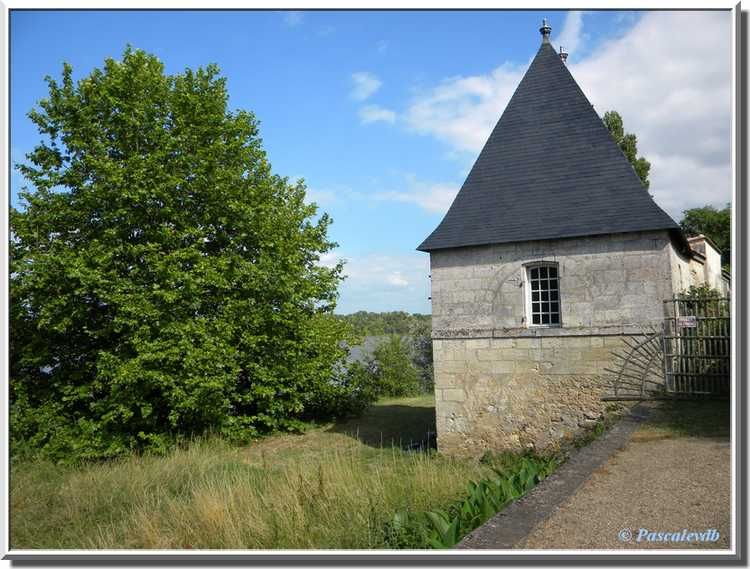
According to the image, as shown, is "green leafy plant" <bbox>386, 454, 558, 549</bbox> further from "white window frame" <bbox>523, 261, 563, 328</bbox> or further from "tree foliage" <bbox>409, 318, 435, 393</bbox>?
"tree foliage" <bbox>409, 318, 435, 393</bbox>

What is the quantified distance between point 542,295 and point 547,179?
2.32m

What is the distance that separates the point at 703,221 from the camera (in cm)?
2628

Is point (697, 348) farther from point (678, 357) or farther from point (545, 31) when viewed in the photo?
point (545, 31)

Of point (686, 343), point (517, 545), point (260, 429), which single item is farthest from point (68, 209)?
point (686, 343)

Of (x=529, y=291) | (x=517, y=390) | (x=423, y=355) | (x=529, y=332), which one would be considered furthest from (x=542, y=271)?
(x=423, y=355)

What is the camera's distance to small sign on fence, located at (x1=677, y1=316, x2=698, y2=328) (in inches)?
362

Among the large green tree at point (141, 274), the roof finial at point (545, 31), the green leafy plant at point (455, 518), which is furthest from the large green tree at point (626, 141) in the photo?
the green leafy plant at point (455, 518)

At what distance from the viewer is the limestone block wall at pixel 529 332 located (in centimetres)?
978

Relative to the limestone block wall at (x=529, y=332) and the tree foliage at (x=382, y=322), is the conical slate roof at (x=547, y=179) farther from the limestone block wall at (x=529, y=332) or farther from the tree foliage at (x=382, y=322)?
the tree foliage at (x=382, y=322)

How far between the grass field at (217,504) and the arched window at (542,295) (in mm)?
3520

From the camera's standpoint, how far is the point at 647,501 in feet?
16.1

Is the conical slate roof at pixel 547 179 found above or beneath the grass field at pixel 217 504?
above

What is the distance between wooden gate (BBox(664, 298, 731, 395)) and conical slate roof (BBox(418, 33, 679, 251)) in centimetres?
155

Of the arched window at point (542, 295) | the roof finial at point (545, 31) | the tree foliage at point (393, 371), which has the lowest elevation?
the tree foliage at point (393, 371)
